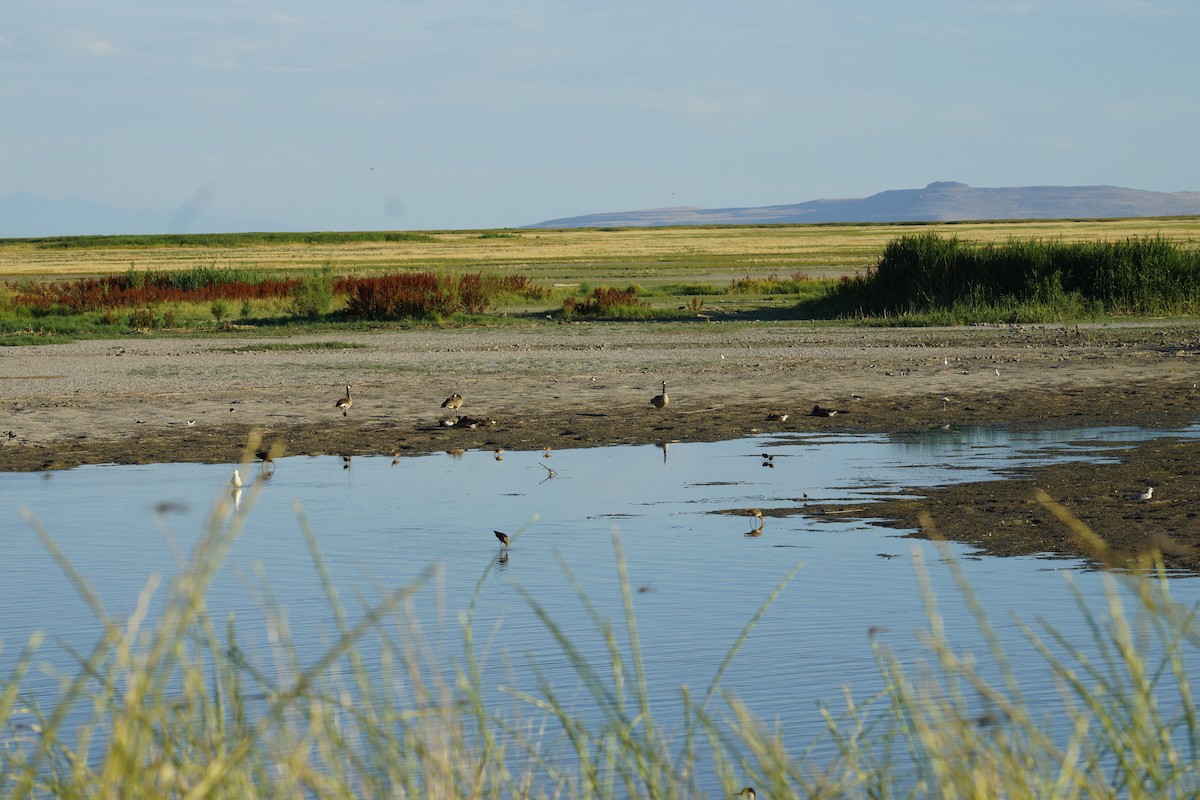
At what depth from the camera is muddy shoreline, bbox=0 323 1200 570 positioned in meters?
11.0

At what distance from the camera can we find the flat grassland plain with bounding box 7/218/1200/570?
36.8 feet

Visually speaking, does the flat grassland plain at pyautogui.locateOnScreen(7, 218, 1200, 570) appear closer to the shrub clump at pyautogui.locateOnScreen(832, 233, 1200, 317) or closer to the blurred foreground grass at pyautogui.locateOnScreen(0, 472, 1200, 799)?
the shrub clump at pyautogui.locateOnScreen(832, 233, 1200, 317)

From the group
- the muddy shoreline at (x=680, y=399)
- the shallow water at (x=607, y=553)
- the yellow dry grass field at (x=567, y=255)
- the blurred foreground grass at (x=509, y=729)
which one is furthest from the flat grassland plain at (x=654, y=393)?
the yellow dry grass field at (x=567, y=255)

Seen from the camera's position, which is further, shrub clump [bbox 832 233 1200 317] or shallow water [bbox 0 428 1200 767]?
shrub clump [bbox 832 233 1200 317]

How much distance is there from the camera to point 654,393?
63.2 ft

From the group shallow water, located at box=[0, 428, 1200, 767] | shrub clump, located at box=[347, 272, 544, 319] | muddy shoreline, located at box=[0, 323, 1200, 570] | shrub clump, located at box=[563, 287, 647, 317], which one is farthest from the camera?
shrub clump, located at box=[563, 287, 647, 317]

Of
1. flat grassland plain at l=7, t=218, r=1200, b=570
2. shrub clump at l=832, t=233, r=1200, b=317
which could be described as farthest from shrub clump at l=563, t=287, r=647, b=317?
shrub clump at l=832, t=233, r=1200, b=317

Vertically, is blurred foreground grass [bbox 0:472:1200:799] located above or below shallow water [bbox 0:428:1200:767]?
above

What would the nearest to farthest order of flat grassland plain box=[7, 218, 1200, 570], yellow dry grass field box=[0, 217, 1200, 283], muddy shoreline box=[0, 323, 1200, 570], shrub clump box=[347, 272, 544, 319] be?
muddy shoreline box=[0, 323, 1200, 570]
flat grassland plain box=[7, 218, 1200, 570]
shrub clump box=[347, 272, 544, 319]
yellow dry grass field box=[0, 217, 1200, 283]

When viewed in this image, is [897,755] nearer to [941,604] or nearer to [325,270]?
[941,604]

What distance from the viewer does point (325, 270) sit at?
36312 millimetres

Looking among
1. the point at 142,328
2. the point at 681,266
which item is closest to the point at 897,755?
the point at 142,328

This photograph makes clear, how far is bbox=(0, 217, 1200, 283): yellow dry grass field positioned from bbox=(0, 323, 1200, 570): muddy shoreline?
30.2m

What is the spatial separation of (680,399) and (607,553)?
905cm
